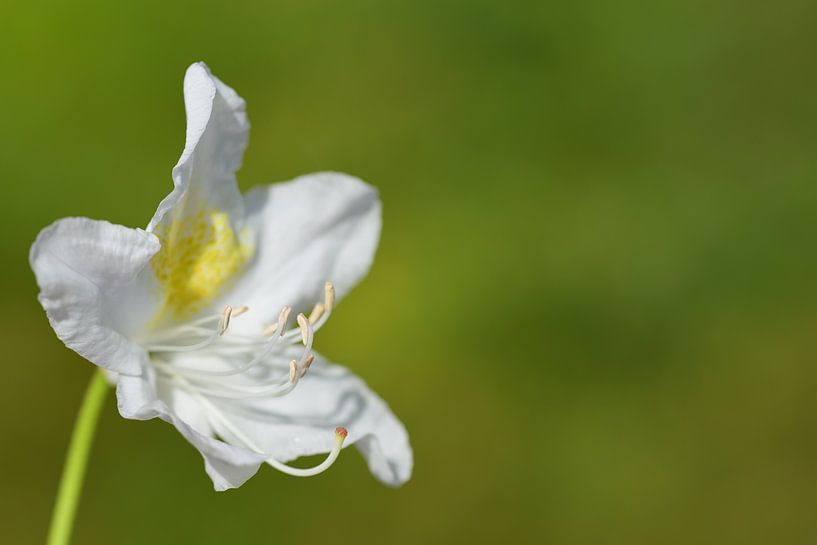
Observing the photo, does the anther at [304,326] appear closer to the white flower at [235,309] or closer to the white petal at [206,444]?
the white flower at [235,309]

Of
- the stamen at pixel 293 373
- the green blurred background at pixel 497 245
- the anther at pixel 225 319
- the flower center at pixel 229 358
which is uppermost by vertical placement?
the anther at pixel 225 319

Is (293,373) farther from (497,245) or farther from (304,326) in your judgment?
(497,245)

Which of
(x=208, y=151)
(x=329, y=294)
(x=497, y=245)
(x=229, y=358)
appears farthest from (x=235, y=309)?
(x=497, y=245)

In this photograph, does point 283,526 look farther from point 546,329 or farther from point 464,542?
point 546,329

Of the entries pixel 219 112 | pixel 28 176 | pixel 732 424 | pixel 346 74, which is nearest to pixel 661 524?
pixel 732 424

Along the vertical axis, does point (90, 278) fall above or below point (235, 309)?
above

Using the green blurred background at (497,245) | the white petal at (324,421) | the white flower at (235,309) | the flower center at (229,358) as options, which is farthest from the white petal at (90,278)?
the green blurred background at (497,245)
